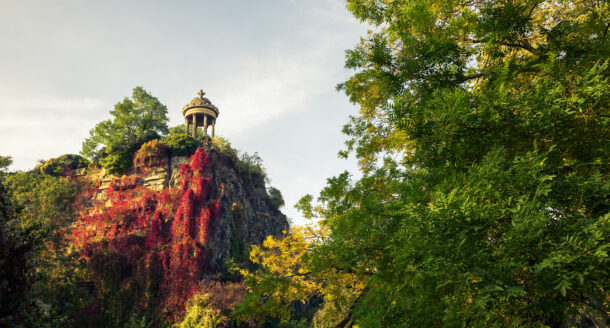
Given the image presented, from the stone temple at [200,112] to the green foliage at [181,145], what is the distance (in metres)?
5.16

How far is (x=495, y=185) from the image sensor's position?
404cm

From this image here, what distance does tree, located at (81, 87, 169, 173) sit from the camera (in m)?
31.5

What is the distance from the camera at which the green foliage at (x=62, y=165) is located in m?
34.6

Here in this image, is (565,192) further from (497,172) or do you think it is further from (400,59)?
(400,59)

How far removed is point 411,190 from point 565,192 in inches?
78.9

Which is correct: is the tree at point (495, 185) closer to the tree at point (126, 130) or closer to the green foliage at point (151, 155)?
the green foliage at point (151, 155)

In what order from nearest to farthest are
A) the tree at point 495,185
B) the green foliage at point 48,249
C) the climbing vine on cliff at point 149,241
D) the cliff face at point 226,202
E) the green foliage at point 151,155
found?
the tree at point 495,185
the green foliage at point 48,249
the climbing vine on cliff at point 149,241
the cliff face at point 226,202
the green foliage at point 151,155

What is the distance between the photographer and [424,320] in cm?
477

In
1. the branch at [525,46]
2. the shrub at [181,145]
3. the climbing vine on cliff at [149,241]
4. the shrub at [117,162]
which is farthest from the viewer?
the shrub at [117,162]

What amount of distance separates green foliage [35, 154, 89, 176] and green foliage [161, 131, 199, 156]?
12.3 metres

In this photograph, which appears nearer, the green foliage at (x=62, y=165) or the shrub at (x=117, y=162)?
the shrub at (x=117, y=162)

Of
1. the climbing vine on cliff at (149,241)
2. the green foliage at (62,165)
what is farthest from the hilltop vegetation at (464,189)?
the green foliage at (62,165)

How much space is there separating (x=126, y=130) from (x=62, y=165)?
8.22 meters

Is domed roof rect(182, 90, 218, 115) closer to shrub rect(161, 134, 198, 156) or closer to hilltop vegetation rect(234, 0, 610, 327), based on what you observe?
shrub rect(161, 134, 198, 156)
